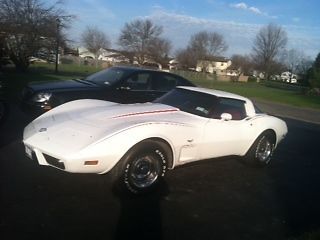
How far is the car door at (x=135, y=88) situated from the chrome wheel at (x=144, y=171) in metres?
4.32

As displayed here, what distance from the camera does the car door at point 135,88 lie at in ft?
31.5

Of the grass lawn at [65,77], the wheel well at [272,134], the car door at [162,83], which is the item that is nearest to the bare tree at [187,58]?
the grass lawn at [65,77]

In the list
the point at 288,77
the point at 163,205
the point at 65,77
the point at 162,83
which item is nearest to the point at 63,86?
the point at 162,83

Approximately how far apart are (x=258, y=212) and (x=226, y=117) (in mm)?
1691

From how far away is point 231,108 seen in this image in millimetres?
6934

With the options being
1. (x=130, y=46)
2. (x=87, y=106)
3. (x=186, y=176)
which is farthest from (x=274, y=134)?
(x=130, y=46)

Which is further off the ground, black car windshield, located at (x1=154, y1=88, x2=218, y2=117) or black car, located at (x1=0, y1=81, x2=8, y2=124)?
black car windshield, located at (x1=154, y1=88, x2=218, y2=117)

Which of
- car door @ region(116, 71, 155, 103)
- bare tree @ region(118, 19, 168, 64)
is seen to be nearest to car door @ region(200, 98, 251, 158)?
car door @ region(116, 71, 155, 103)

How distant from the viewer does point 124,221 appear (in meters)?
4.44

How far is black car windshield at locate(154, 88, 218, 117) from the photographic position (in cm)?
643

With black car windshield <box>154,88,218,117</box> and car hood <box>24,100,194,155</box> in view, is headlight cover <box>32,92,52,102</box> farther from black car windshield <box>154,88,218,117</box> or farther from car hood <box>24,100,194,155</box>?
black car windshield <box>154,88,218,117</box>

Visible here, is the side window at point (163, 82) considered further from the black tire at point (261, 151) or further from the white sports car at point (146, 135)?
the black tire at point (261, 151)

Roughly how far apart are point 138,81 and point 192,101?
3462mm

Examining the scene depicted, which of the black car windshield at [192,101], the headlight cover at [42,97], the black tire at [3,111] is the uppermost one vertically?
the black car windshield at [192,101]
